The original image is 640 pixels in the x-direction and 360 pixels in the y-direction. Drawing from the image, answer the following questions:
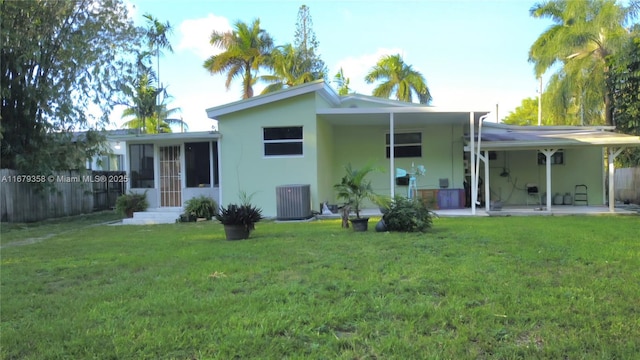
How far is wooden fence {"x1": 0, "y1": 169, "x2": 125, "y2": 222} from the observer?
12.9 m

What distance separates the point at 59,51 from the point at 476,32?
41.3 ft

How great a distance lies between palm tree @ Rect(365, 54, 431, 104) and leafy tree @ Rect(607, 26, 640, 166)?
39.5 ft

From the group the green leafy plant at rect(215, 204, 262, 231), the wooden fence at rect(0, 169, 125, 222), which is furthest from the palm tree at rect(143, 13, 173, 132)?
the green leafy plant at rect(215, 204, 262, 231)

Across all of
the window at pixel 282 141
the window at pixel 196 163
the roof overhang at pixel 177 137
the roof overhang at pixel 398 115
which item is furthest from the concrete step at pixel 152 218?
the roof overhang at pixel 398 115

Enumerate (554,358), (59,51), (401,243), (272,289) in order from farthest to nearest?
(59,51) < (401,243) < (272,289) < (554,358)

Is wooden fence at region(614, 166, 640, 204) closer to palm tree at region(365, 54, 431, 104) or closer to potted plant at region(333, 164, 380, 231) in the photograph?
palm tree at region(365, 54, 431, 104)

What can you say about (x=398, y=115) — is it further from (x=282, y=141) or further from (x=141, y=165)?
(x=141, y=165)

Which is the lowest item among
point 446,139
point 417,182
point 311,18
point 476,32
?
point 417,182

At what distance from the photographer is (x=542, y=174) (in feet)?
49.7

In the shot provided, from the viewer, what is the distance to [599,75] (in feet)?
60.6

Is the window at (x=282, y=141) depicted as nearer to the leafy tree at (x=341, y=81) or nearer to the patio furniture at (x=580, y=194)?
the patio furniture at (x=580, y=194)

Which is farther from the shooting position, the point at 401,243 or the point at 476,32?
the point at 476,32

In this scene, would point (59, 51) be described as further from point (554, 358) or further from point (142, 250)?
point (554, 358)

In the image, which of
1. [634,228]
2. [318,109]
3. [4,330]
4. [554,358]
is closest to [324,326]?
[554,358]
